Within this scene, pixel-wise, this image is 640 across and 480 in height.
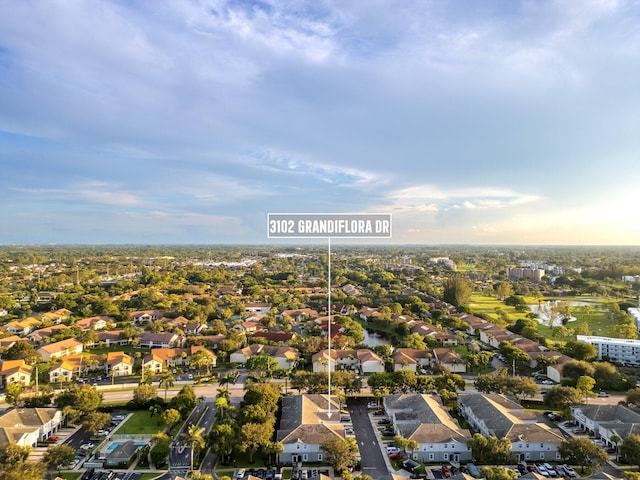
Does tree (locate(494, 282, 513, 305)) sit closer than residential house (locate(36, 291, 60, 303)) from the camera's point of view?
No

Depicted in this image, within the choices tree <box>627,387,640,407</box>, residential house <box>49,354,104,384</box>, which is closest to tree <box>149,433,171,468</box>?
residential house <box>49,354,104,384</box>

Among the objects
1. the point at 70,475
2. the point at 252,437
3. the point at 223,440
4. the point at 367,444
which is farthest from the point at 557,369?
the point at 70,475

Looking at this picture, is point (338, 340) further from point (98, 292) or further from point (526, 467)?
point (98, 292)

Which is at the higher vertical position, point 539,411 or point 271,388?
point 271,388

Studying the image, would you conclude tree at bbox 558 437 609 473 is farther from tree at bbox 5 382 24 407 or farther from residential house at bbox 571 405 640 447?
tree at bbox 5 382 24 407

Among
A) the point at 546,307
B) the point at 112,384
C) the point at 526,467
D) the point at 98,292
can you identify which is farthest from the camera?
the point at 98,292

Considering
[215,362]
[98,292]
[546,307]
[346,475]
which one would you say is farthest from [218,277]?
[346,475]

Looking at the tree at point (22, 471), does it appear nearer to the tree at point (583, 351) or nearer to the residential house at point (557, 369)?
the residential house at point (557, 369)
